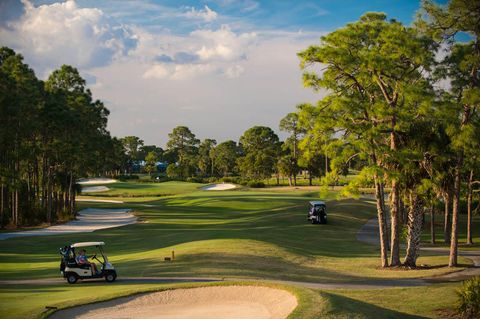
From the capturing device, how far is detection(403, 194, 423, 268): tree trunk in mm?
31438

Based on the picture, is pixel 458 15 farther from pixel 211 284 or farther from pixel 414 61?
pixel 211 284

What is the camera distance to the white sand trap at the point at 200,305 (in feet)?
60.7

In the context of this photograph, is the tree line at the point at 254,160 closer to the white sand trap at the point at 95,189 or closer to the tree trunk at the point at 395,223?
the white sand trap at the point at 95,189

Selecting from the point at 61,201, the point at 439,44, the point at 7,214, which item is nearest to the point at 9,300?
the point at 439,44

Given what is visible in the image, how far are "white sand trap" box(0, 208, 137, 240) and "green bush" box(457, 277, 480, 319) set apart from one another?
4054 centimetres

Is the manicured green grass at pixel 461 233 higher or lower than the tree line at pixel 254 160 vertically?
lower

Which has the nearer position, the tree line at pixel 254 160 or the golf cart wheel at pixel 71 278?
the golf cart wheel at pixel 71 278

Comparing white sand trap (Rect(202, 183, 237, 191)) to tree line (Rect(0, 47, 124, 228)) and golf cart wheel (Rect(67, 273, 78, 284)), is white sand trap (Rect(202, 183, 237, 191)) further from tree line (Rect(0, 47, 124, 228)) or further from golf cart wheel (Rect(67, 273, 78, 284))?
golf cart wheel (Rect(67, 273, 78, 284))

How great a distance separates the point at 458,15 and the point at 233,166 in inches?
5877

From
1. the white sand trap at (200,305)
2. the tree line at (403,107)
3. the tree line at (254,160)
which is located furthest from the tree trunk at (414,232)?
the tree line at (254,160)

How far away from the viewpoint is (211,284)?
884 inches

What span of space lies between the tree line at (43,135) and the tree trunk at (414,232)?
120 feet

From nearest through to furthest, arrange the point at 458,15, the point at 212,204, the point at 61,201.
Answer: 1. the point at 458,15
2. the point at 61,201
3. the point at 212,204

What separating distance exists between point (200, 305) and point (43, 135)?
47.0m
